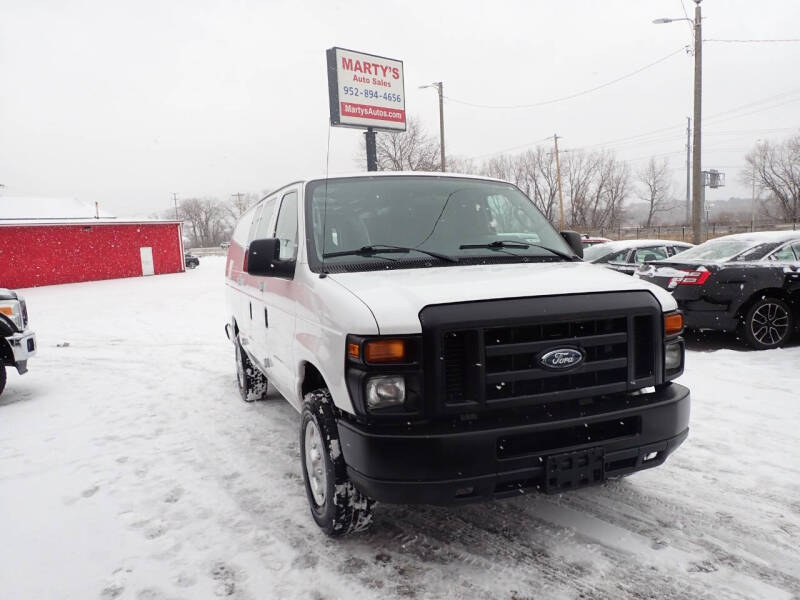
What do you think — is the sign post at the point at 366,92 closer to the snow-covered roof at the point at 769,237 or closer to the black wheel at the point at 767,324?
Answer: the snow-covered roof at the point at 769,237

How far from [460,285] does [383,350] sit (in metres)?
0.57

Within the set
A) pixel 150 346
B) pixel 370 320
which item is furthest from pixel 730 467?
pixel 150 346

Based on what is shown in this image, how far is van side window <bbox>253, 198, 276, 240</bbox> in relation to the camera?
4.69 meters

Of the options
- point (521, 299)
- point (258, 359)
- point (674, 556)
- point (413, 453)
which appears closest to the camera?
point (413, 453)

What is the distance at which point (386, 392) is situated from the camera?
255 centimetres

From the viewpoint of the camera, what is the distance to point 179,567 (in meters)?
2.93

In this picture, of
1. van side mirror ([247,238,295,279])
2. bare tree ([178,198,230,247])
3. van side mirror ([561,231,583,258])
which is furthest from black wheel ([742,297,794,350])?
bare tree ([178,198,230,247])

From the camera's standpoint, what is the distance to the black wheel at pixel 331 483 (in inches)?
114

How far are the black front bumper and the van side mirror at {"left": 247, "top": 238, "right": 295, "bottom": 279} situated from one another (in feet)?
3.86

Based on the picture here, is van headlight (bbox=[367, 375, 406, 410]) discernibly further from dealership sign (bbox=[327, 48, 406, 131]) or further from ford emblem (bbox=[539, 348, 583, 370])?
dealership sign (bbox=[327, 48, 406, 131])

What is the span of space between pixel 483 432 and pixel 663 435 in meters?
1.03

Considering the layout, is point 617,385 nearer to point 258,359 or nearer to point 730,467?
point 730,467

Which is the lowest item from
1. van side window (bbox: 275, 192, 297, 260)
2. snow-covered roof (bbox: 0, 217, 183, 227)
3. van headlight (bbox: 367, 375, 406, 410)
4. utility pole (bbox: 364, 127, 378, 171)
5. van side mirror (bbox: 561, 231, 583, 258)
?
van headlight (bbox: 367, 375, 406, 410)

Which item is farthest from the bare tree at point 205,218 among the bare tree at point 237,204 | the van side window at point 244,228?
the van side window at point 244,228
